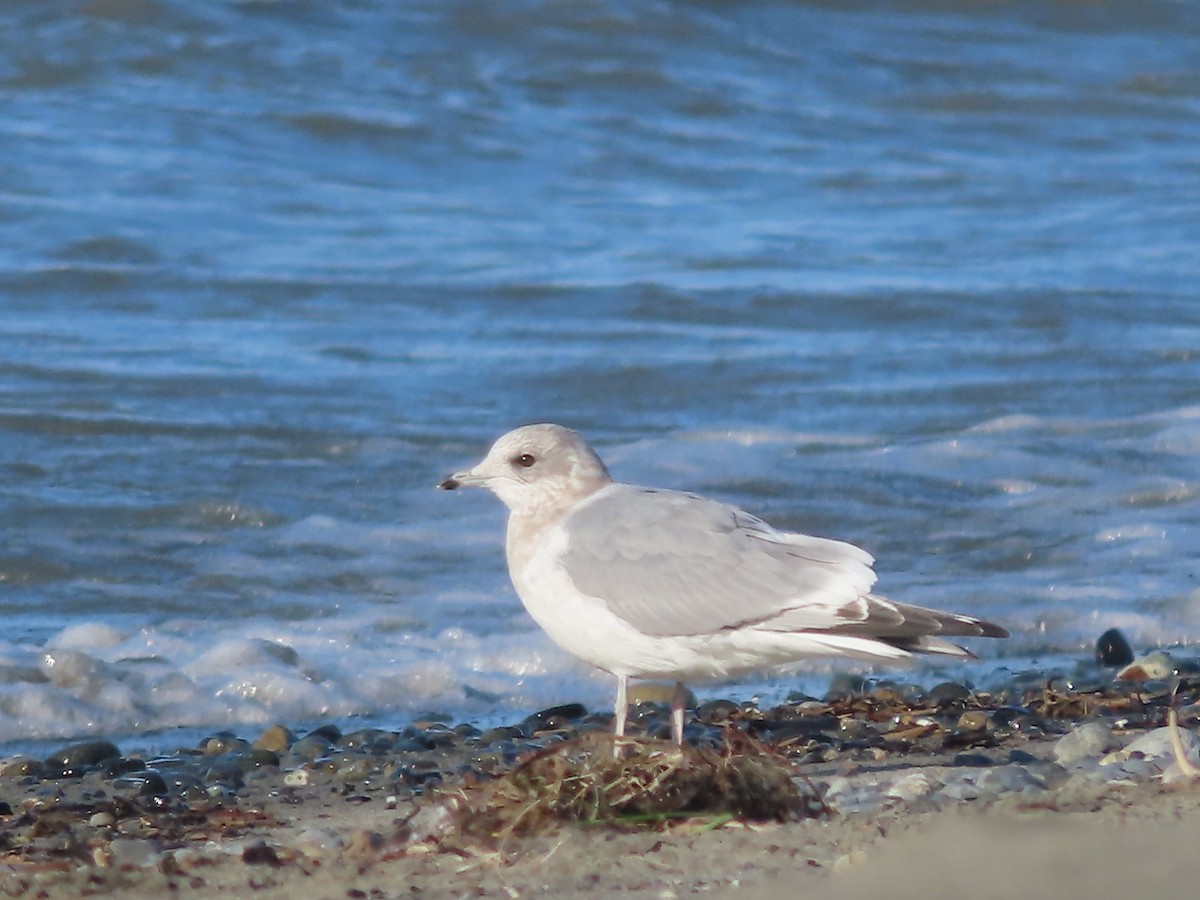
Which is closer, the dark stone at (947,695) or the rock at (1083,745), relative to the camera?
the rock at (1083,745)

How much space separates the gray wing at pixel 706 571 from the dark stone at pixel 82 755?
1.46 metres

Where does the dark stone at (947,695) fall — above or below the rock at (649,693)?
above

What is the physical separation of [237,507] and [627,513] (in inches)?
133

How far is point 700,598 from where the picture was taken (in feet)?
14.7

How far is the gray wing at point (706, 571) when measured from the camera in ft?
14.5

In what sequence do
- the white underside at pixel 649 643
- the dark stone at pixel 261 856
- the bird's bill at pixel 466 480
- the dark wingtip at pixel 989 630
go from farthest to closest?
1. the bird's bill at pixel 466 480
2. the white underside at pixel 649 643
3. the dark wingtip at pixel 989 630
4. the dark stone at pixel 261 856

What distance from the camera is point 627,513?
15.3 ft

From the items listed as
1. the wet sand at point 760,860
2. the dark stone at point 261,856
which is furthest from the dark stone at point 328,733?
the dark stone at point 261,856

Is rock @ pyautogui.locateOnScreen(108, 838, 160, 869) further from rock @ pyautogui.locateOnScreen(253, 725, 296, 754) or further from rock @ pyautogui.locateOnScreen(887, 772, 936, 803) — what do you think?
rock @ pyautogui.locateOnScreen(887, 772, 936, 803)

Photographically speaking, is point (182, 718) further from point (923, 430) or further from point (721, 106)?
point (721, 106)

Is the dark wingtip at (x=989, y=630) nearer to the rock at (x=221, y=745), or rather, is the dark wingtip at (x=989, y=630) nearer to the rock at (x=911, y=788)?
the rock at (x=911, y=788)

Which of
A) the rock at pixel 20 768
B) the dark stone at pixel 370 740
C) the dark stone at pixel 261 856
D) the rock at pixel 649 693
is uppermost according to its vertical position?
the dark stone at pixel 261 856

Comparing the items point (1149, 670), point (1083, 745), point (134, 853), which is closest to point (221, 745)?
point (134, 853)

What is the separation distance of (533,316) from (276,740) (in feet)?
20.5
